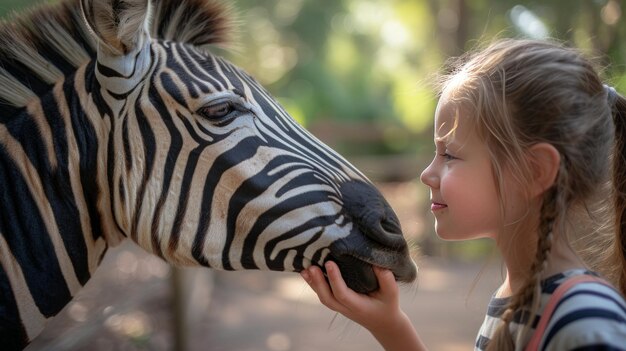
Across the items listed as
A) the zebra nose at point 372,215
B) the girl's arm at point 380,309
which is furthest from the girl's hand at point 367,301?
the zebra nose at point 372,215

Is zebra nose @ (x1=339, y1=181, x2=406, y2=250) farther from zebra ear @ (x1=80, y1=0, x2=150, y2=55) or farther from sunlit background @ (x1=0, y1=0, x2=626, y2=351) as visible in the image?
zebra ear @ (x1=80, y1=0, x2=150, y2=55)

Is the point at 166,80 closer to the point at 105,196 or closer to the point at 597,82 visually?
the point at 105,196

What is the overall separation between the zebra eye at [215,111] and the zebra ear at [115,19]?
316mm

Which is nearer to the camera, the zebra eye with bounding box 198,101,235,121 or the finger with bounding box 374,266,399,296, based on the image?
the finger with bounding box 374,266,399,296

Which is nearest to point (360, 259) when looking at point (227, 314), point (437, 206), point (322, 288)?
point (322, 288)

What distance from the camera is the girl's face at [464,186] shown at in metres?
1.65

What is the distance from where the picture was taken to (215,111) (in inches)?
77.9

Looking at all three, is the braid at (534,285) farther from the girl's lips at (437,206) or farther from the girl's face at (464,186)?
the girl's lips at (437,206)

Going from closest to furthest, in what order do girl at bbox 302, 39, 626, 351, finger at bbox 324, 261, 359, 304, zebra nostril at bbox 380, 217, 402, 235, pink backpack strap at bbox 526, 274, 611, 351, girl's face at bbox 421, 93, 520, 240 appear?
pink backpack strap at bbox 526, 274, 611, 351 → girl at bbox 302, 39, 626, 351 → girl's face at bbox 421, 93, 520, 240 → finger at bbox 324, 261, 359, 304 → zebra nostril at bbox 380, 217, 402, 235

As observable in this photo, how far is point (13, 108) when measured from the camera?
6.70ft

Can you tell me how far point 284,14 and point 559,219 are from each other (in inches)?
656

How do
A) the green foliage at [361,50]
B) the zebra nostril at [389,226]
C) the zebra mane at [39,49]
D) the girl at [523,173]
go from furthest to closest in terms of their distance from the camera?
the green foliage at [361,50] → the zebra mane at [39,49] → the zebra nostril at [389,226] → the girl at [523,173]

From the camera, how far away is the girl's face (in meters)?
1.65

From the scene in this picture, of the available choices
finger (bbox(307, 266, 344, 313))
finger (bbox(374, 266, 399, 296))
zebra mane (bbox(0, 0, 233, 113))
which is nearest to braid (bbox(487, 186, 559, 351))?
finger (bbox(374, 266, 399, 296))
